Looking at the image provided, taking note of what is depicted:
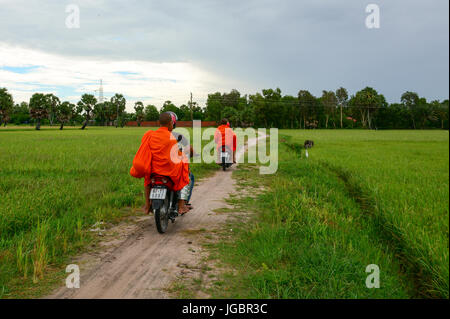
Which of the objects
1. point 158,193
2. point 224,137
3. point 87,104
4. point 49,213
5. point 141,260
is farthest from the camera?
point 87,104

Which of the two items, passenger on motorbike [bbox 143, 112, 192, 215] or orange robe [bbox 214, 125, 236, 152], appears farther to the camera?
orange robe [bbox 214, 125, 236, 152]

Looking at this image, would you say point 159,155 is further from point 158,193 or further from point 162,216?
point 162,216

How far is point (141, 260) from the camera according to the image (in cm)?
369

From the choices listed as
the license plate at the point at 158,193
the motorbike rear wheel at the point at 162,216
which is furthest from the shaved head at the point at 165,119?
the motorbike rear wheel at the point at 162,216

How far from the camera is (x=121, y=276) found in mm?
3262

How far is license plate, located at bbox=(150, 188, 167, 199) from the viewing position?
4.48 meters

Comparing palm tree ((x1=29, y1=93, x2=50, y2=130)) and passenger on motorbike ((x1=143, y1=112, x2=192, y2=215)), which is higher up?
palm tree ((x1=29, y1=93, x2=50, y2=130))

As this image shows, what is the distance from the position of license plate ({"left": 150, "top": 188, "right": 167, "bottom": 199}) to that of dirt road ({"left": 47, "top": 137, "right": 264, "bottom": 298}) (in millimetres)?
646

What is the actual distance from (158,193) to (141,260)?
1.11 m

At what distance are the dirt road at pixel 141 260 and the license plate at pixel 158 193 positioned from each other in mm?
646

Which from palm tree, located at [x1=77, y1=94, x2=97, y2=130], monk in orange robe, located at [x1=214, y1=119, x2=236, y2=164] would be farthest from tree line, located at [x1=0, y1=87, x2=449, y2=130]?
monk in orange robe, located at [x1=214, y1=119, x2=236, y2=164]

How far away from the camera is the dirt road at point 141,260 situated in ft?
9.75

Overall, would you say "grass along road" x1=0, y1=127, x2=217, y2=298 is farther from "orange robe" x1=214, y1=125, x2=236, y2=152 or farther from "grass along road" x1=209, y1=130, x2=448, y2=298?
"orange robe" x1=214, y1=125, x2=236, y2=152

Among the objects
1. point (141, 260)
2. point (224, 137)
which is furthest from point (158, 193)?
point (224, 137)
